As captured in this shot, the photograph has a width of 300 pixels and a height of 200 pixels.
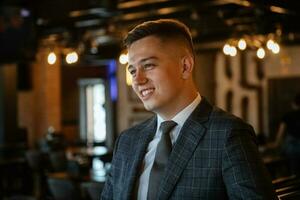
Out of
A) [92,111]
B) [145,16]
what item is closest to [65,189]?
[145,16]

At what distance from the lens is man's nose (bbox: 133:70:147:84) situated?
73.2 inches

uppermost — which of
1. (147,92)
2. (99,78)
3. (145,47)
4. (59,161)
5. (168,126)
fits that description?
(99,78)

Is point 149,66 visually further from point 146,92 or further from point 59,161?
point 59,161

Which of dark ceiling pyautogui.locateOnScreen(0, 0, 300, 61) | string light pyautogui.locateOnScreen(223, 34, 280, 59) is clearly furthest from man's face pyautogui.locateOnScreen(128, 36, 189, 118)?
string light pyautogui.locateOnScreen(223, 34, 280, 59)

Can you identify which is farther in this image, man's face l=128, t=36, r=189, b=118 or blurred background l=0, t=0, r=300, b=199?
blurred background l=0, t=0, r=300, b=199

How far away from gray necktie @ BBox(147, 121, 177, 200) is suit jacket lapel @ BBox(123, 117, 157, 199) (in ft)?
0.26

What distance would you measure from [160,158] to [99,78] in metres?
14.7

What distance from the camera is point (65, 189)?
5500 millimetres

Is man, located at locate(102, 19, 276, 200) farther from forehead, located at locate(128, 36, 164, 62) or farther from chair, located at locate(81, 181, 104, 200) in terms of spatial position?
chair, located at locate(81, 181, 104, 200)

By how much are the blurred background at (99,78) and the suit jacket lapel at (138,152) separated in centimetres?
88

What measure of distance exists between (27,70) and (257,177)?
12.6m

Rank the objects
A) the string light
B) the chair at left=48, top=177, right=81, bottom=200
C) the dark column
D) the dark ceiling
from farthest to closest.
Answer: the dark column, the string light, the dark ceiling, the chair at left=48, top=177, right=81, bottom=200

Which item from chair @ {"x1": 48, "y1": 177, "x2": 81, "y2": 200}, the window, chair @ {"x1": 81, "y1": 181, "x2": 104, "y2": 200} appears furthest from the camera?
the window

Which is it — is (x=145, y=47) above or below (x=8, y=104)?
above
